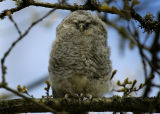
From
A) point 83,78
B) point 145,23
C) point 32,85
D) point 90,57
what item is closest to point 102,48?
point 90,57

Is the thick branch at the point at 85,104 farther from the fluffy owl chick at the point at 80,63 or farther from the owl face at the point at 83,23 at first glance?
the owl face at the point at 83,23

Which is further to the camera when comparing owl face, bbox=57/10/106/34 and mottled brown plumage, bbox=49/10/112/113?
owl face, bbox=57/10/106/34

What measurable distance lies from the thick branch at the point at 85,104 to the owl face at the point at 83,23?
135cm

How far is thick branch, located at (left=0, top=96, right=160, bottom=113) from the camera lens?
10.6 ft

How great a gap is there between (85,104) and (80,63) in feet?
2.34

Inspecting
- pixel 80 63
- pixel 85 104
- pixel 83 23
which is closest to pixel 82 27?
pixel 83 23

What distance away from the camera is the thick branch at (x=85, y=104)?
10.6 feet

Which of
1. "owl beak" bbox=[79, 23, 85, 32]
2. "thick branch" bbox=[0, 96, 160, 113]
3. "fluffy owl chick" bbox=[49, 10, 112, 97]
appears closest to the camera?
"thick branch" bbox=[0, 96, 160, 113]

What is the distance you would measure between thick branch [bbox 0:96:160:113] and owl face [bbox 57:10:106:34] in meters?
1.35

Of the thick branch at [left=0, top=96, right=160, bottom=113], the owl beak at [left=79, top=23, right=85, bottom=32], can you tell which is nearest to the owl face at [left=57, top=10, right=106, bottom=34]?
the owl beak at [left=79, top=23, right=85, bottom=32]

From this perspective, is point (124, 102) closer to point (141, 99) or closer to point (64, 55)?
point (141, 99)

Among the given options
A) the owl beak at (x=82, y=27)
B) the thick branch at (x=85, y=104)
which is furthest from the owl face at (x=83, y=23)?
the thick branch at (x=85, y=104)

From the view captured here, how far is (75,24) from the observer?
4.46 meters

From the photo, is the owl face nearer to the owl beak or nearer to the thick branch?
the owl beak
